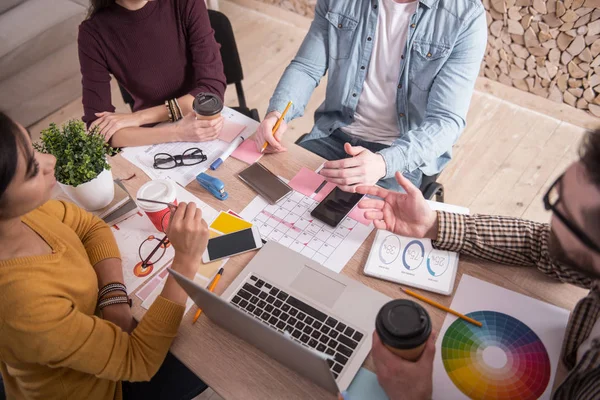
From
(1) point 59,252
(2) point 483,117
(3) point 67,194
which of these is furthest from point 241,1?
(1) point 59,252

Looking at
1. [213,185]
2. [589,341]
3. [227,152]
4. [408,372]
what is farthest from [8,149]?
[589,341]

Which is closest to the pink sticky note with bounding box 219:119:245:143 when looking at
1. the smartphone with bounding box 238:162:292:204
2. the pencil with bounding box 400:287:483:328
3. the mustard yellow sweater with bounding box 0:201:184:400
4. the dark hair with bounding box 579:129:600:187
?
the smartphone with bounding box 238:162:292:204

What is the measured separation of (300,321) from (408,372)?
0.86ft

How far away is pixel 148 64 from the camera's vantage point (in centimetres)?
174

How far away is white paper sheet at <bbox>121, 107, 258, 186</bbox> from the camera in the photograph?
139cm

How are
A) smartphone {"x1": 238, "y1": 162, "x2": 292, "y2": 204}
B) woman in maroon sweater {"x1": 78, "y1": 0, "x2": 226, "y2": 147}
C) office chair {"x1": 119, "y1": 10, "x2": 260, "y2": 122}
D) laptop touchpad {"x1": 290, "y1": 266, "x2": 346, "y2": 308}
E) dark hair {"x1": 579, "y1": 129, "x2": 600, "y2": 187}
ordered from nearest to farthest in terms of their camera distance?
dark hair {"x1": 579, "y1": 129, "x2": 600, "y2": 187}
laptop touchpad {"x1": 290, "y1": 266, "x2": 346, "y2": 308}
smartphone {"x1": 238, "y1": 162, "x2": 292, "y2": 204}
woman in maroon sweater {"x1": 78, "y1": 0, "x2": 226, "y2": 147}
office chair {"x1": 119, "y1": 10, "x2": 260, "y2": 122}

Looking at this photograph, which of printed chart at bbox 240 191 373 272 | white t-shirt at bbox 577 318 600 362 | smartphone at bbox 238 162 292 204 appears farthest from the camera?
smartphone at bbox 238 162 292 204

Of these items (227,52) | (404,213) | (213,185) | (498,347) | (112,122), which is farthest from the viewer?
Result: (227,52)

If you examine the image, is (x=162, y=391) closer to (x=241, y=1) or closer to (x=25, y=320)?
(x=25, y=320)

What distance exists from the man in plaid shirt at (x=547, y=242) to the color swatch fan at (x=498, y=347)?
46 millimetres

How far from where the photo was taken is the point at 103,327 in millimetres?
991

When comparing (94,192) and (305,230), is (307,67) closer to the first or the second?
(305,230)

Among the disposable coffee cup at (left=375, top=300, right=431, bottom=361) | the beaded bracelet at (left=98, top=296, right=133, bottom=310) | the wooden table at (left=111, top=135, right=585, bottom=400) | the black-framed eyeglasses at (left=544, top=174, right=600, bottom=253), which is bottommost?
the beaded bracelet at (left=98, top=296, right=133, bottom=310)

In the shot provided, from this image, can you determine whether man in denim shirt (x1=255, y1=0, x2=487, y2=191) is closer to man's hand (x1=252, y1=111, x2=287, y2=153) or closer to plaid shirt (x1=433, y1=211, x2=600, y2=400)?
man's hand (x1=252, y1=111, x2=287, y2=153)
